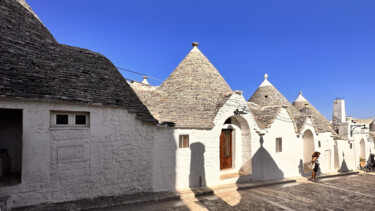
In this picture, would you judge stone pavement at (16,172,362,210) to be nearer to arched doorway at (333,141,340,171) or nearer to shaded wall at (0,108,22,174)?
shaded wall at (0,108,22,174)

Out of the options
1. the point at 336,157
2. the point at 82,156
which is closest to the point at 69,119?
the point at 82,156

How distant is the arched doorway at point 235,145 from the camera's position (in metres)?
10.1

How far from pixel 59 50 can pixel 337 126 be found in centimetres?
2315

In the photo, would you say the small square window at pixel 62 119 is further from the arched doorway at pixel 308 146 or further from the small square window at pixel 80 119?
the arched doorway at pixel 308 146

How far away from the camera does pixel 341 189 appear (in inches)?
369

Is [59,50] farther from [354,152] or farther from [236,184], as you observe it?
[354,152]

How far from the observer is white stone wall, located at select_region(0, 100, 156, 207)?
5.32 metres

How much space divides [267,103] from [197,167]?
1088 centimetres

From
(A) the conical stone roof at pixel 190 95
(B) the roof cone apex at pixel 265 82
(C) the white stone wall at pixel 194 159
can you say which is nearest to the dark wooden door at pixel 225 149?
Result: (C) the white stone wall at pixel 194 159

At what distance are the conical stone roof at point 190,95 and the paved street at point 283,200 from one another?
2982mm

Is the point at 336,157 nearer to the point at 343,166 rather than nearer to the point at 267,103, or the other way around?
the point at 343,166

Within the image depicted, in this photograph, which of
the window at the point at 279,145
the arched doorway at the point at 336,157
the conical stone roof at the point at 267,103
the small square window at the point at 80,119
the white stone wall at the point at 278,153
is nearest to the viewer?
the small square window at the point at 80,119

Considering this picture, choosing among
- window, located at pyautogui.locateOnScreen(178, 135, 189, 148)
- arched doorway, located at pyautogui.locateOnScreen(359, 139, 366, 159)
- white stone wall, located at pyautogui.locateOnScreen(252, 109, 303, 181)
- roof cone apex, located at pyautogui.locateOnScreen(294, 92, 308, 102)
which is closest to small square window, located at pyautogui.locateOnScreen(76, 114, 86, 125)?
window, located at pyautogui.locateOnScreen(178, 135, 189, 148)

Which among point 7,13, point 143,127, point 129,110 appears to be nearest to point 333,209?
point 143,127
